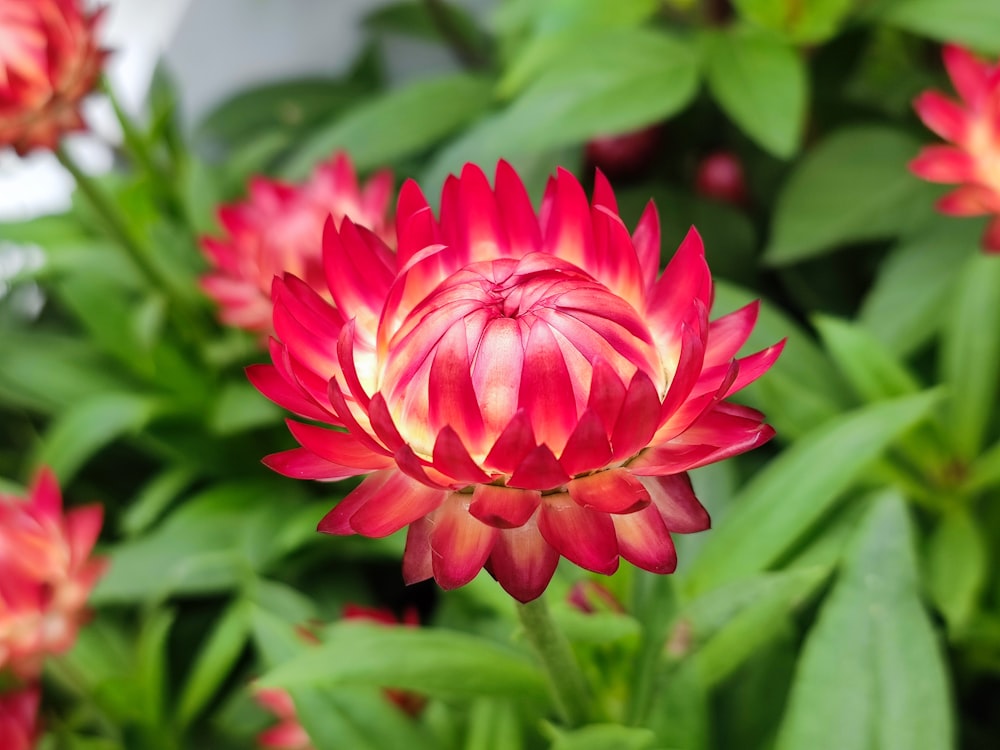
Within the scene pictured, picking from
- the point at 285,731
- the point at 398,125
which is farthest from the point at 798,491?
the point at 398,125

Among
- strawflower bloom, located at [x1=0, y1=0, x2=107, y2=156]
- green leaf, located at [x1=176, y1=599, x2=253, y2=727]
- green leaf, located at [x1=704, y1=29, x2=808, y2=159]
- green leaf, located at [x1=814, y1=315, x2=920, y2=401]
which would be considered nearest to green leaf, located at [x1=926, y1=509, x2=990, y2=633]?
green leaf, located at [x1=814, y1=315, x2=920, y2=401]

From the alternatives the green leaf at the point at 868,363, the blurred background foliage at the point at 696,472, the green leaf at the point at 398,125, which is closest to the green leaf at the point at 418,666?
the blurred background foliage at the point at 696,472

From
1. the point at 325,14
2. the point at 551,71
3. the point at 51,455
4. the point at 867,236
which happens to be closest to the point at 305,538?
the point at 51,455

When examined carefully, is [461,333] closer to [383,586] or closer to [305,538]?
[305,538]

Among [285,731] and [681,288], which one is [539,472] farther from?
[285,731]

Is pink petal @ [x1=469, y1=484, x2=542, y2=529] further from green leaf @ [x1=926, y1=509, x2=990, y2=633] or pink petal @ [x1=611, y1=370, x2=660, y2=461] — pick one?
green leaf @ [x1=926, y1=509, x2=990, y2=633]

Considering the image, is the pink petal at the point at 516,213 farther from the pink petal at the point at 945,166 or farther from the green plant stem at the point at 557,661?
the pink petal at the point at 945,166
